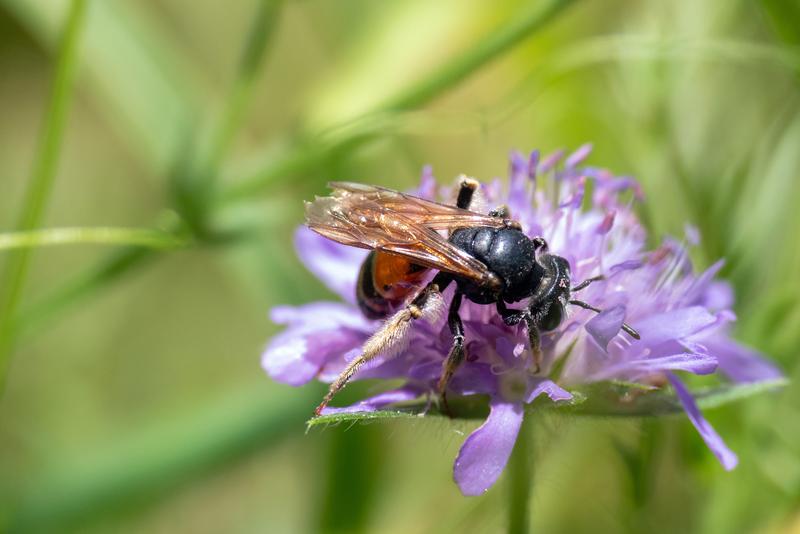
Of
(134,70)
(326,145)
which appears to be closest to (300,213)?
(134,70)

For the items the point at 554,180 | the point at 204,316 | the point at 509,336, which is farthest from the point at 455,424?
the point at 204,316

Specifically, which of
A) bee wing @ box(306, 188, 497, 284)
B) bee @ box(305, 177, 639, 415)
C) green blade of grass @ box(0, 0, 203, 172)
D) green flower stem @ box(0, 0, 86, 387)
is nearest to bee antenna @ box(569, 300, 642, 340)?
bee @ box(305, 177, 639, 415)

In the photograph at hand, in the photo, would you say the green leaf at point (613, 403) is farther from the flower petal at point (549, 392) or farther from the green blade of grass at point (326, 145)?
the green blade of grass at point (326, 145)

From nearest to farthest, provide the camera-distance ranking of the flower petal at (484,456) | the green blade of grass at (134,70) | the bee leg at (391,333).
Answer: the flower petal at (484,456) < the bee leg at (391,333) < the green blade of grass at (134,70)

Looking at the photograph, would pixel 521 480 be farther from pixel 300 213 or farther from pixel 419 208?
pixel 300 213

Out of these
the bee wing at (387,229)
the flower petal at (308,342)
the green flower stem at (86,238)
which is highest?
the green flower stem at (86,238)

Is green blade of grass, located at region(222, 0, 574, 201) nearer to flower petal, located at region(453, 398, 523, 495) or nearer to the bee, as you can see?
the bee

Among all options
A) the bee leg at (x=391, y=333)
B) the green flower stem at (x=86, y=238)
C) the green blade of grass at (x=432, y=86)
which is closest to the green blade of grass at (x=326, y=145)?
the green blade of grass at (x=432, y=86)

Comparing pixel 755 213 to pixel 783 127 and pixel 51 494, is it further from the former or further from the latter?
pixel 51 494
